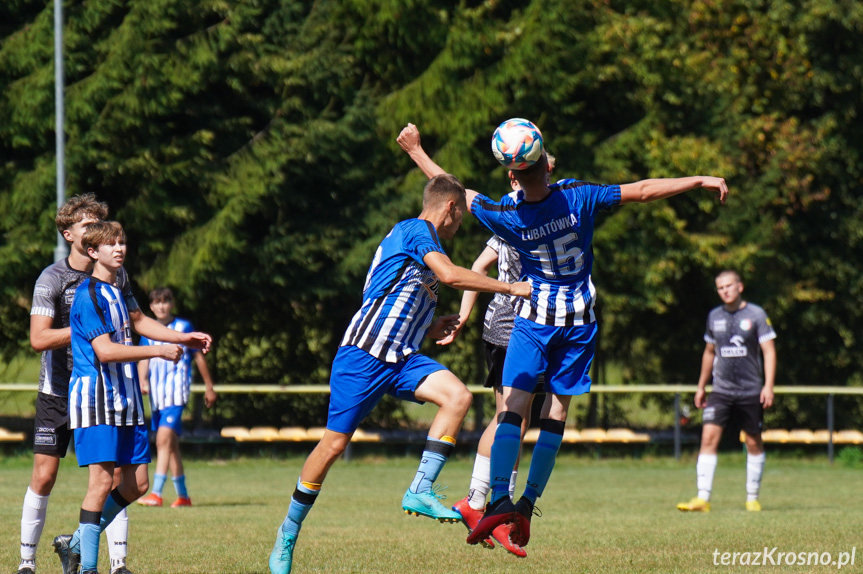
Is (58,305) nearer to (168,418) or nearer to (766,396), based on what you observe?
(168,418)

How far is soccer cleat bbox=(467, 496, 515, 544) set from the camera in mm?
6703

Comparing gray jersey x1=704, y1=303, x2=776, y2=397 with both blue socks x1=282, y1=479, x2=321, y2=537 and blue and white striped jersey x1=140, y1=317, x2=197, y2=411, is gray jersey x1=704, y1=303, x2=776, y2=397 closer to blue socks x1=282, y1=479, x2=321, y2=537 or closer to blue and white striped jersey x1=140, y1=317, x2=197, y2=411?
blue and white striped jersey x1=140, y1=317, x2=197, y2=411

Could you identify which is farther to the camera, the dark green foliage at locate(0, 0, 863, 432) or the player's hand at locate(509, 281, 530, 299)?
the dark green foliage at locate(0, 0, 863, 432)

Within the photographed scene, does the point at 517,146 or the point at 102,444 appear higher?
the point at 517,146

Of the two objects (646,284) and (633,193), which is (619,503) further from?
(646,284)

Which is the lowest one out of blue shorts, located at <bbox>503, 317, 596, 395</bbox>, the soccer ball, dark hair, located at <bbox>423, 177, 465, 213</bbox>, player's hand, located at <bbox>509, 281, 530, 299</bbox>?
blue shorts, located at <bbox>503, 317, 596, 395</bbox>

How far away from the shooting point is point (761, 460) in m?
12.3

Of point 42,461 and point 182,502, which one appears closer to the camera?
point 42,461

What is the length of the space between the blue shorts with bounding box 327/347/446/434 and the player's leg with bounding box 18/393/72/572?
163cm

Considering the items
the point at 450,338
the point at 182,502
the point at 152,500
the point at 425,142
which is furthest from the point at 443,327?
the point at 425,142

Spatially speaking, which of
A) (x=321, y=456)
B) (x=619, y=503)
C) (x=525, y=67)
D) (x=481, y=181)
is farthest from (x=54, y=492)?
(x=525, y=67)

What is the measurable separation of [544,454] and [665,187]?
186 centimetres

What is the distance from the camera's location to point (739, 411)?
12.5 meters

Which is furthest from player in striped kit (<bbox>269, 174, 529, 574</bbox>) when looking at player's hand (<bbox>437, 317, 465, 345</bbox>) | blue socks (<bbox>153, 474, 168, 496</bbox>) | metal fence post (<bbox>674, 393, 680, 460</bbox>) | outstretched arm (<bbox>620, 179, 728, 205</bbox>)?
metal fence post (<bbox>674, 393, 680, 460</bbox>)
